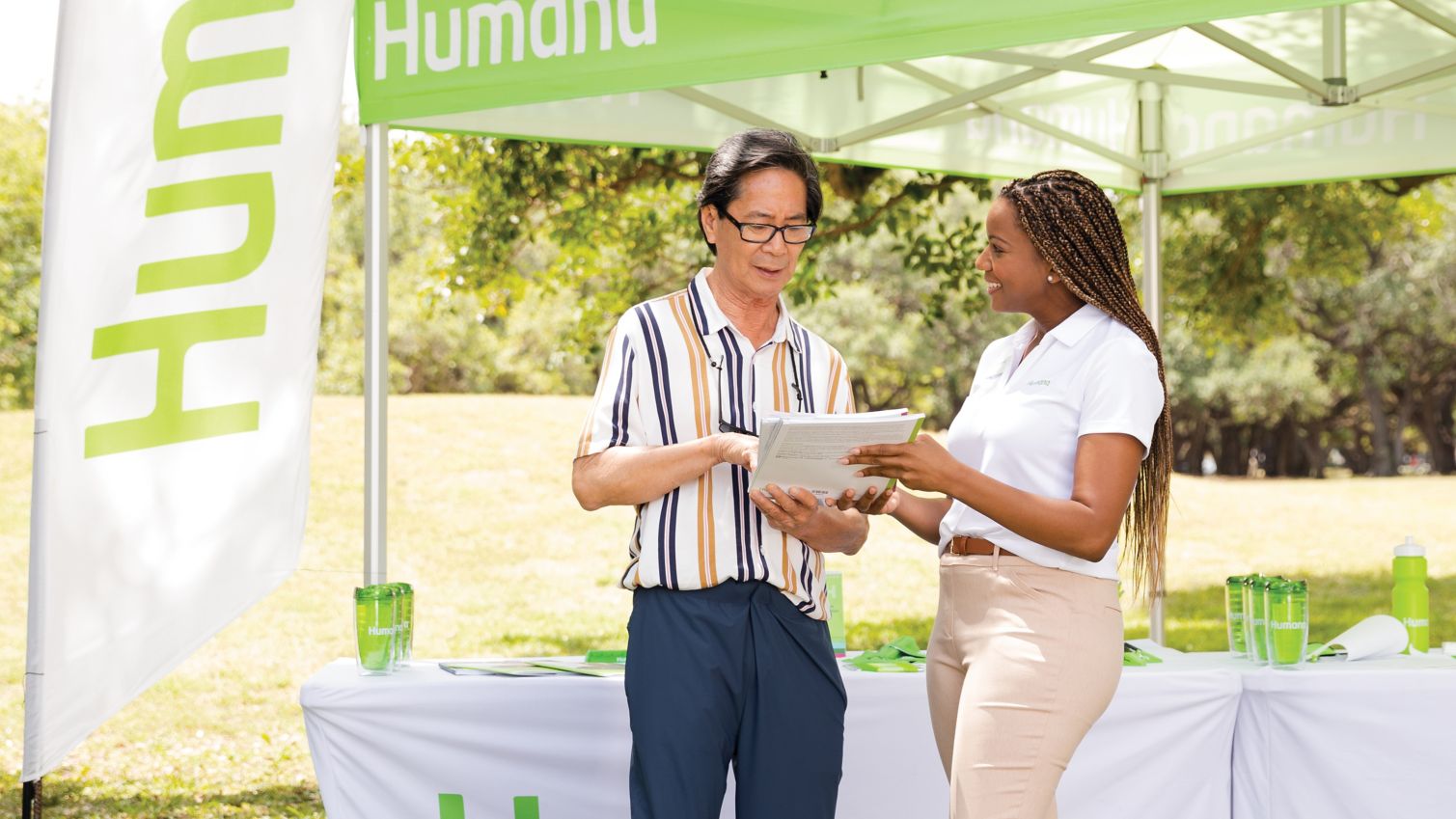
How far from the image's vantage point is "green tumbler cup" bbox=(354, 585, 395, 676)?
3170 millimetres

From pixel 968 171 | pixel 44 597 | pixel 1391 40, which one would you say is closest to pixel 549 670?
pixel 44 597

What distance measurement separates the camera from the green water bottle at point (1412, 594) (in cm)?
353

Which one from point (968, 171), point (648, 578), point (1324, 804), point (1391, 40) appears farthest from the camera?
point (968, 171)

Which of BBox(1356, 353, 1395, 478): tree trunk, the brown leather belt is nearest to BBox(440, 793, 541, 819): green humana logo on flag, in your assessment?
the brown leather belt

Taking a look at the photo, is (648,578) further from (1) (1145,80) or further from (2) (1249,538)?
(2) (1249,538)

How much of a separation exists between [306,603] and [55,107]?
937cm

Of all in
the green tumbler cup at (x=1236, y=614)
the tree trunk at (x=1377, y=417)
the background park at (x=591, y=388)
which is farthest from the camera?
the tree trunk at (x=1377, y=417)

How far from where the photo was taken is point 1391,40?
4547mm

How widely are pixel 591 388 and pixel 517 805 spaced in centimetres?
1543

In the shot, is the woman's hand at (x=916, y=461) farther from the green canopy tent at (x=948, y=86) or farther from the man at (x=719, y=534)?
the green canopy tent at (x=948, y=86)

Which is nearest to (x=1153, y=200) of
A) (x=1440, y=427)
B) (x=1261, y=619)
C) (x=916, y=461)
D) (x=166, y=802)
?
(x=1261, y=619)

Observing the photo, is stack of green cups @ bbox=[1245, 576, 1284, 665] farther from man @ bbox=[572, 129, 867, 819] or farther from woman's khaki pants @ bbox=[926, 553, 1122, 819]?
man @ bbox=[572, 129, 867, 819]

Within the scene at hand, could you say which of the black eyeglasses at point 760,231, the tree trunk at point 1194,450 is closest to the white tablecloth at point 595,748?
the black eyeglasses at point 760,231

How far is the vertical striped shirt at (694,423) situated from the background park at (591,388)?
153 inches
